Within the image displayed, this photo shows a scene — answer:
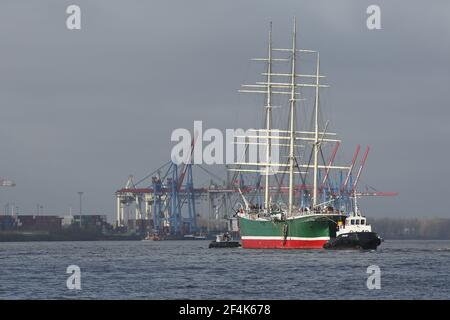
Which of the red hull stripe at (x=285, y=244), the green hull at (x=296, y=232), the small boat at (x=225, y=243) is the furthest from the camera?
the small boat at (x=225, y=243)

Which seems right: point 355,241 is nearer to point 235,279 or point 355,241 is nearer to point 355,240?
point 355,240

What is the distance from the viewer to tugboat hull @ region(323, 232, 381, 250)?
117250 millimetres

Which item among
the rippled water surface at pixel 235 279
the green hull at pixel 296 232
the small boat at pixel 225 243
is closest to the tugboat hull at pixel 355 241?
the green hull at pixel 296 232

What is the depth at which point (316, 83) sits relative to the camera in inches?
5704

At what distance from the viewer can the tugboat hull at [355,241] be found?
385 ft

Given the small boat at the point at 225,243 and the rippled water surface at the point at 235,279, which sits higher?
the rippled water surface at the point at 235,279

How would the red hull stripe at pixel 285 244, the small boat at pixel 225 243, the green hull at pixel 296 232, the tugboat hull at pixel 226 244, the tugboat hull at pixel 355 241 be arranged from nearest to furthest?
the tugboat hull at pixel 355 241
the green hull at pixel 296 232
the red hull stripe at pixel 285 244
the tugboat hull at pixel 226 244
the small boat at pixel 225 243

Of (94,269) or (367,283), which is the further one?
(94,269)

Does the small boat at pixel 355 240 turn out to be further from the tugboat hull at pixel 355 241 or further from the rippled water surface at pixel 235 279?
the rippled water surface at pixel 235 279

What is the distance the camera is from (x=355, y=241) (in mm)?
117188

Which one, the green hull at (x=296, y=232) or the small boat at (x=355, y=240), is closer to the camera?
the small boat at (x=355, y=240)
